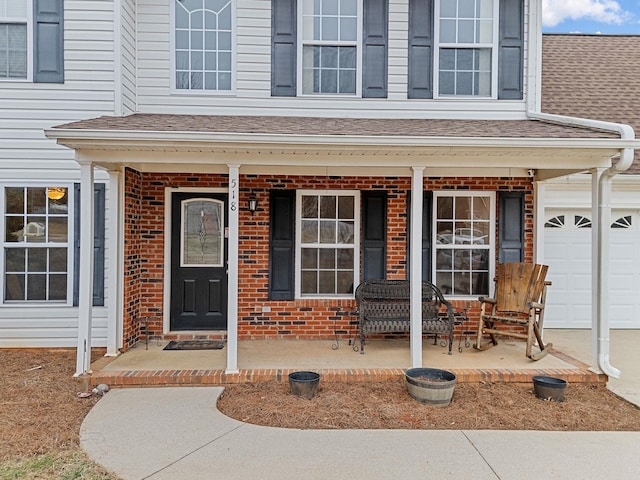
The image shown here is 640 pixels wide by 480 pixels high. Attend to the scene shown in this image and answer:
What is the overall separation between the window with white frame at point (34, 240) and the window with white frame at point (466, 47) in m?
5.39

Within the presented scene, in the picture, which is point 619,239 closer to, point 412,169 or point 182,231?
point 412,169

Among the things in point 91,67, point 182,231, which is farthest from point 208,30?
point 182,231

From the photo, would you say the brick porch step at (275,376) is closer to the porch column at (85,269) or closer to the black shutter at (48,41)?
the porch column at (85,269)

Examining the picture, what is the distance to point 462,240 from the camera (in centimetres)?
695

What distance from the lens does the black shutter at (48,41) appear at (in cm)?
630

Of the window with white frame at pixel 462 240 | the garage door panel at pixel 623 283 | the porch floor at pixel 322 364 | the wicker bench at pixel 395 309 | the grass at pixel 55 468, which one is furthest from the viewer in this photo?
the garage door panel at pixel 623 283

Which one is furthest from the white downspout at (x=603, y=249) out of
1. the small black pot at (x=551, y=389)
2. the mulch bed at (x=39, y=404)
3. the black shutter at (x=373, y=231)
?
the mulch bed at (x=39, y=404)

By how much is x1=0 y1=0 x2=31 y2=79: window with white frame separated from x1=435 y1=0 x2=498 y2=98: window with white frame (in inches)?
214

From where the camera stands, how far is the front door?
22.5 feet

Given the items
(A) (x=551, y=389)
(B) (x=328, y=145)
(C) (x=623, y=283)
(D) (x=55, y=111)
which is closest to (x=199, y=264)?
(D) (x=55, y=111)

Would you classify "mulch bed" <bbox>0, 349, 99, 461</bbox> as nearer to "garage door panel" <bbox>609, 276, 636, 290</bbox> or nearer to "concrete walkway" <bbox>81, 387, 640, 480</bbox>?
"concrete walkway" <bbox>81, 387, 640, 480</bbox>

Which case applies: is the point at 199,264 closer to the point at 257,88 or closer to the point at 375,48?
the point at 257,88

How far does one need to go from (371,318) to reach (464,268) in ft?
5.69

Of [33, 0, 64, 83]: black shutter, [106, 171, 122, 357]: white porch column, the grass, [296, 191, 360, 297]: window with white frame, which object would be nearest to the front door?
[106, 171, 122, 357]: white porch column
